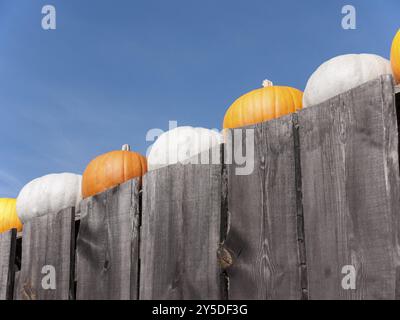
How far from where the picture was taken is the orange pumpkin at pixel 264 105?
3757 millimetres

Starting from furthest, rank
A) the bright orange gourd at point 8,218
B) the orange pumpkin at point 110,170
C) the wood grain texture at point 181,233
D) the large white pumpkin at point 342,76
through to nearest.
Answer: the bright orange gourd at point 8,218 < the orange pumpkin at point 110,170 < the large white pumpkin at point 342,76 < the wood grain texture at point 181,233

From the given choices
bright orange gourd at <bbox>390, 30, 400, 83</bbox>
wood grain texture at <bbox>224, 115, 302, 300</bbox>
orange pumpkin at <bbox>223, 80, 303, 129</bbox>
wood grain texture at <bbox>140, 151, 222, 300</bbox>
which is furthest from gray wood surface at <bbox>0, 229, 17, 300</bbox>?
bright orange gourd at <bbox>390, 30, 400, 83</bbox>

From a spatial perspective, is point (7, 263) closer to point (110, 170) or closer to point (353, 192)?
point (110, 170)

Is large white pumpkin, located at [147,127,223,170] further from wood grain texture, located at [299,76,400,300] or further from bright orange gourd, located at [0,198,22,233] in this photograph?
bright orange gourd, located at [0,198,22,233]

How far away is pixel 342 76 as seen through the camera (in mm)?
3055

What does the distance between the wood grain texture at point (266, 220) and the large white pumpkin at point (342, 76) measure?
55cm

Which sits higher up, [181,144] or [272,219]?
[181,144]

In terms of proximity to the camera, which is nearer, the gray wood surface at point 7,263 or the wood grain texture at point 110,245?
the wood grain texture at point 110,245

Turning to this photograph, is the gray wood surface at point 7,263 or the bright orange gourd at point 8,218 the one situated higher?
the bright orange gourd at point 8,218

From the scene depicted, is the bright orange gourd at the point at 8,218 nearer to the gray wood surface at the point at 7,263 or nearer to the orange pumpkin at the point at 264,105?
the gray wood surface at the point at 7,263

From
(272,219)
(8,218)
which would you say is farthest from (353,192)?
(8,218)

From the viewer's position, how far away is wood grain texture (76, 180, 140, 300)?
3201mm

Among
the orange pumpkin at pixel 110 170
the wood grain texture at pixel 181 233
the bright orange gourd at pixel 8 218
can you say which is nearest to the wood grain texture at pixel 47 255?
the orange pumpkin at pixel 110 170

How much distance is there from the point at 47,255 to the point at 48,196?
1.21m
